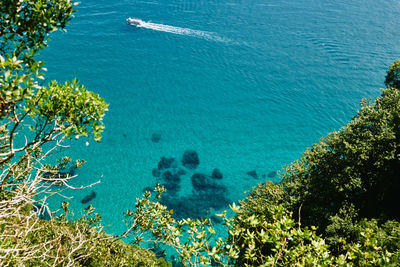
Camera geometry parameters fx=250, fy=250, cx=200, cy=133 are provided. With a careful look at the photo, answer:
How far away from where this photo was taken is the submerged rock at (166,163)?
3012 centimetres

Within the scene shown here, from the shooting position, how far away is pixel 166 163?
3053 cm

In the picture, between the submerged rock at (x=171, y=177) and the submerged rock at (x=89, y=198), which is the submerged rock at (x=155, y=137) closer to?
the submerged rock at (x=171, y=177)

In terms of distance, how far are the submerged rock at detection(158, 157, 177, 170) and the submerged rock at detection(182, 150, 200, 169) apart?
4.07 ft

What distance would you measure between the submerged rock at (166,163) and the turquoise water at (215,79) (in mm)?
761

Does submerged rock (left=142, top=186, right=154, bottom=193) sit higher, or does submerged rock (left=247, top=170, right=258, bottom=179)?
submerged rock (left=247, top=170, right=258, bottom=179)

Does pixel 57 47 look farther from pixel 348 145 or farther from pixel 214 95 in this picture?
pixel 348 145

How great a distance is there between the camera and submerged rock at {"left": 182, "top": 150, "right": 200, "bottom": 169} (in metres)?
30.6

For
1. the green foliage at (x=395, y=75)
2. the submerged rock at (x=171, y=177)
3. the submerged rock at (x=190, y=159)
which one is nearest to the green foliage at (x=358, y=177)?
the green foliage at (x=395, y=75)

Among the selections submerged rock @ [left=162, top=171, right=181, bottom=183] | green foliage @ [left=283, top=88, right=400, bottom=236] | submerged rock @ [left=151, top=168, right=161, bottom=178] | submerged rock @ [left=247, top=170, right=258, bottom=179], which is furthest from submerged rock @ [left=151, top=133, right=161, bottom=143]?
green foliage @ [left=283, top=88, right=400, bottom=236]

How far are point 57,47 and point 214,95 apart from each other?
1261 inches

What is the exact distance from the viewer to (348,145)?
17.3 m

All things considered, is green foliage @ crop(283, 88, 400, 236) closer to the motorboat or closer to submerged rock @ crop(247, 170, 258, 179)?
submerged rock @ crop(247, 170, 258, 179)

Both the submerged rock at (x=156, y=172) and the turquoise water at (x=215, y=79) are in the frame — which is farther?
the turquoise water at (x=215, y=79)

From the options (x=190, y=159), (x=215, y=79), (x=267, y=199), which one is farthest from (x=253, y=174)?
(x=215, y=79)
